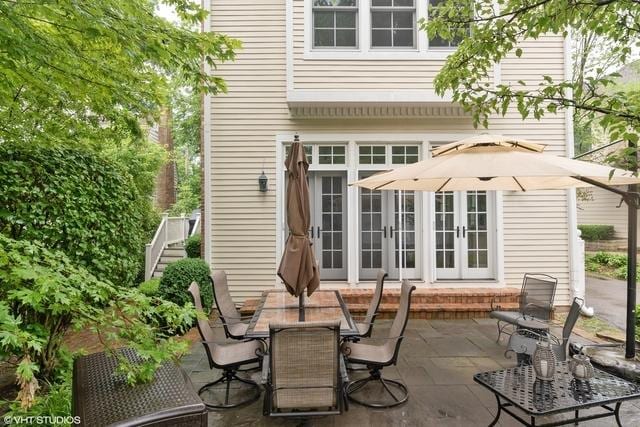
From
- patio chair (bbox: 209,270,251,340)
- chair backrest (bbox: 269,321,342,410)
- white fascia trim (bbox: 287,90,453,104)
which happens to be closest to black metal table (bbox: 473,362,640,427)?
chair backrest (bbox: 269,321,342,410)

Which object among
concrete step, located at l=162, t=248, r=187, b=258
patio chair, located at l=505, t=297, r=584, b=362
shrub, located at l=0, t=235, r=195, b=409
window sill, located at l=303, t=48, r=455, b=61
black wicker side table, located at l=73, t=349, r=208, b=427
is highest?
Answer: window sill, located at l=303, t=48, r=455, b=61

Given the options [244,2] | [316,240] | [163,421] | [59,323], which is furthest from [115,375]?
[244,2]

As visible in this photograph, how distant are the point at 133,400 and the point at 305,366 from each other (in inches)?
54.7

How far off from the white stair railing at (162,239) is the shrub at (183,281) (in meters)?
3.58

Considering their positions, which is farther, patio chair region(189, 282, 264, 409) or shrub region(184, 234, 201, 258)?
shrub region(184, 234, 201, 258)

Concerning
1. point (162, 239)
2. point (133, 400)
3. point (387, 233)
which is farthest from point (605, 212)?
point (133, 400)

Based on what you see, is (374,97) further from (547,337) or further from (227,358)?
(227,358)

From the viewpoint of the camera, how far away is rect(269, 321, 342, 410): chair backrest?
104 inches

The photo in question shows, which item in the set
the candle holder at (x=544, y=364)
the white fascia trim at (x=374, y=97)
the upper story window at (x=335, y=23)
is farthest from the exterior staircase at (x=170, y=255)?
the candle holder at (x=544, y=364)

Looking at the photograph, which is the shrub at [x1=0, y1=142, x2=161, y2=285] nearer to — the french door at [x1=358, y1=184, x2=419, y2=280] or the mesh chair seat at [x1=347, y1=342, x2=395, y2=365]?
the mesh chair seat at [x1=347, y1=342, x2=395, y2=365]

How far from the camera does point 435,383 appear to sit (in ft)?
12.4

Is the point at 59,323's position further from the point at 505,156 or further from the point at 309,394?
the point at 505,156

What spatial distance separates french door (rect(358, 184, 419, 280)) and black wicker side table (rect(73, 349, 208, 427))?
529cm

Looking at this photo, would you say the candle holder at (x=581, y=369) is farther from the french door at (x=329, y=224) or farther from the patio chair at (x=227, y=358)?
the french door at (x=329, y=224)
